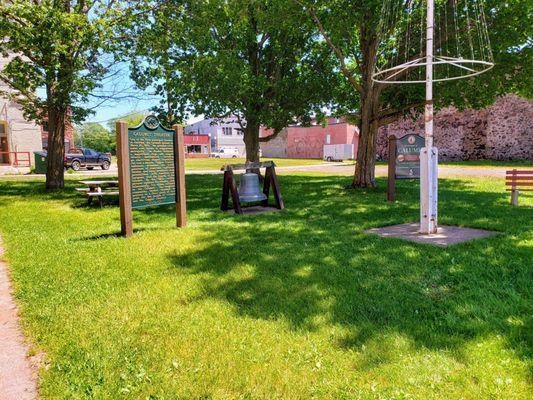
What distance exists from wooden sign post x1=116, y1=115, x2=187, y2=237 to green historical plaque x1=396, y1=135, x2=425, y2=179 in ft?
19.5

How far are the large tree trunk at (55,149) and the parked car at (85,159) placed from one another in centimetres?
1547

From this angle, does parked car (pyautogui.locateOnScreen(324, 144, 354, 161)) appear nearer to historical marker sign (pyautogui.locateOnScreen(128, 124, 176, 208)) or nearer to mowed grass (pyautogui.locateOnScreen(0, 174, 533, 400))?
mowed grass (pyautogui.locateOnScreen(0, 174, 533, 400))

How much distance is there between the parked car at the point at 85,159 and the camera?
31.2 meters

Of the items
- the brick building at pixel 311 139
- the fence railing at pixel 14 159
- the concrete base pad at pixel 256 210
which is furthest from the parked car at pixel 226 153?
the concrete base pad at pixel 256 210

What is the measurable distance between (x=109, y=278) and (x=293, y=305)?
2352 mm

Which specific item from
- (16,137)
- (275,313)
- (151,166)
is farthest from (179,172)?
(16,137)

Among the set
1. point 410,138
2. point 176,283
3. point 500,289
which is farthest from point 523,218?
point 176,283

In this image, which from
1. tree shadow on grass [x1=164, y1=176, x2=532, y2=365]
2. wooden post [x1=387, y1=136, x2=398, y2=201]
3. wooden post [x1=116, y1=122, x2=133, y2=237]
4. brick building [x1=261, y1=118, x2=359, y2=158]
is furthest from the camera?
brick building [x1=261, y1=118, x2=359, y2=158]

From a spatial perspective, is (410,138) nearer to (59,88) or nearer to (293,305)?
(293,305)

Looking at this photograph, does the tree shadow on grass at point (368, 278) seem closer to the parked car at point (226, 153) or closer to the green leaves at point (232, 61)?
the green leaves at point (232, 61)

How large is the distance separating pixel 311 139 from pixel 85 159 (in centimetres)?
3319

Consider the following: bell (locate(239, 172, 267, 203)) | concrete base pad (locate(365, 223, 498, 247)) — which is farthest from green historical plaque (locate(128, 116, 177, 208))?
concrete base pad (locate(365, 223, 498, 247))

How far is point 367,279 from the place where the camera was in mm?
4887

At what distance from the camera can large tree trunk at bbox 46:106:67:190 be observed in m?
16.1
